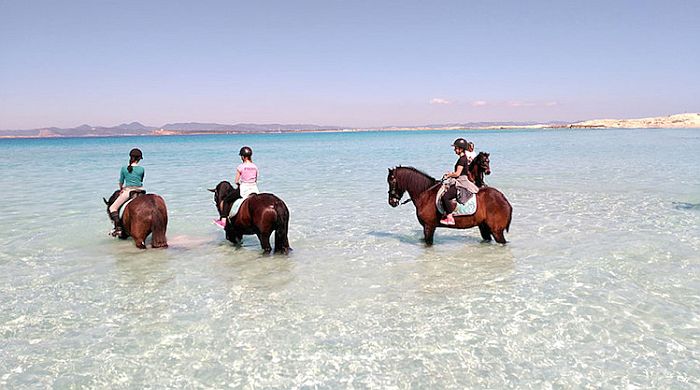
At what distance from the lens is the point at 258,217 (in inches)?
369

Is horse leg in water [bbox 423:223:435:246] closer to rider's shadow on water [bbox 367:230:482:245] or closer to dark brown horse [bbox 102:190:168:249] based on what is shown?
rider's shadow on water [bbox 367:230:482:245]

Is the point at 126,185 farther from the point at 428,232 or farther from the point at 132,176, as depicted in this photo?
the point at 428,232

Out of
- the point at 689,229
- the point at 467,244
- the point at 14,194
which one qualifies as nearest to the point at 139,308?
the point at 467,244

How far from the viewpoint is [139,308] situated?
7.02m

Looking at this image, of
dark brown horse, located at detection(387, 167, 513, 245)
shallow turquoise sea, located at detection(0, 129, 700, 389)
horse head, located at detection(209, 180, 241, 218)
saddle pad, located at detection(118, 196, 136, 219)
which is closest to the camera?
shallow turquoise sea, located at detection(0, 129, 700, 389)

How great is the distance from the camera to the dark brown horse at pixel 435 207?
9789 mm

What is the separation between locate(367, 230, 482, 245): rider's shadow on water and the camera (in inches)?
428

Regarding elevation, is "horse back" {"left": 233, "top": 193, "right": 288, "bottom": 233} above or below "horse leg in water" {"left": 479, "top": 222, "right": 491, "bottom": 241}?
above

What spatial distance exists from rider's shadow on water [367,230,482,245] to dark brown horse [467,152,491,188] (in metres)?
1.31

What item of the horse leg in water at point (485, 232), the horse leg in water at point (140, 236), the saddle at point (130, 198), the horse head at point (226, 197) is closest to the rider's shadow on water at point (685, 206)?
the horse leg in water at point (485, 232)

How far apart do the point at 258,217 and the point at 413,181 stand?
134 inches

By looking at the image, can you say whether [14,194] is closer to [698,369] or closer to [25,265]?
[25,265]

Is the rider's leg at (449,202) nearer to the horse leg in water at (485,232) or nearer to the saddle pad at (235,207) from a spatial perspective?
the horse leg in water at (485,232)

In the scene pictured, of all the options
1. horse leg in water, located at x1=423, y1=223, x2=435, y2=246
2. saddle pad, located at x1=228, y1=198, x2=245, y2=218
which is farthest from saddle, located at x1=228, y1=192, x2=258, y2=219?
horse leg in water, located at x1=423, y1=223, x2=435, y2=246
